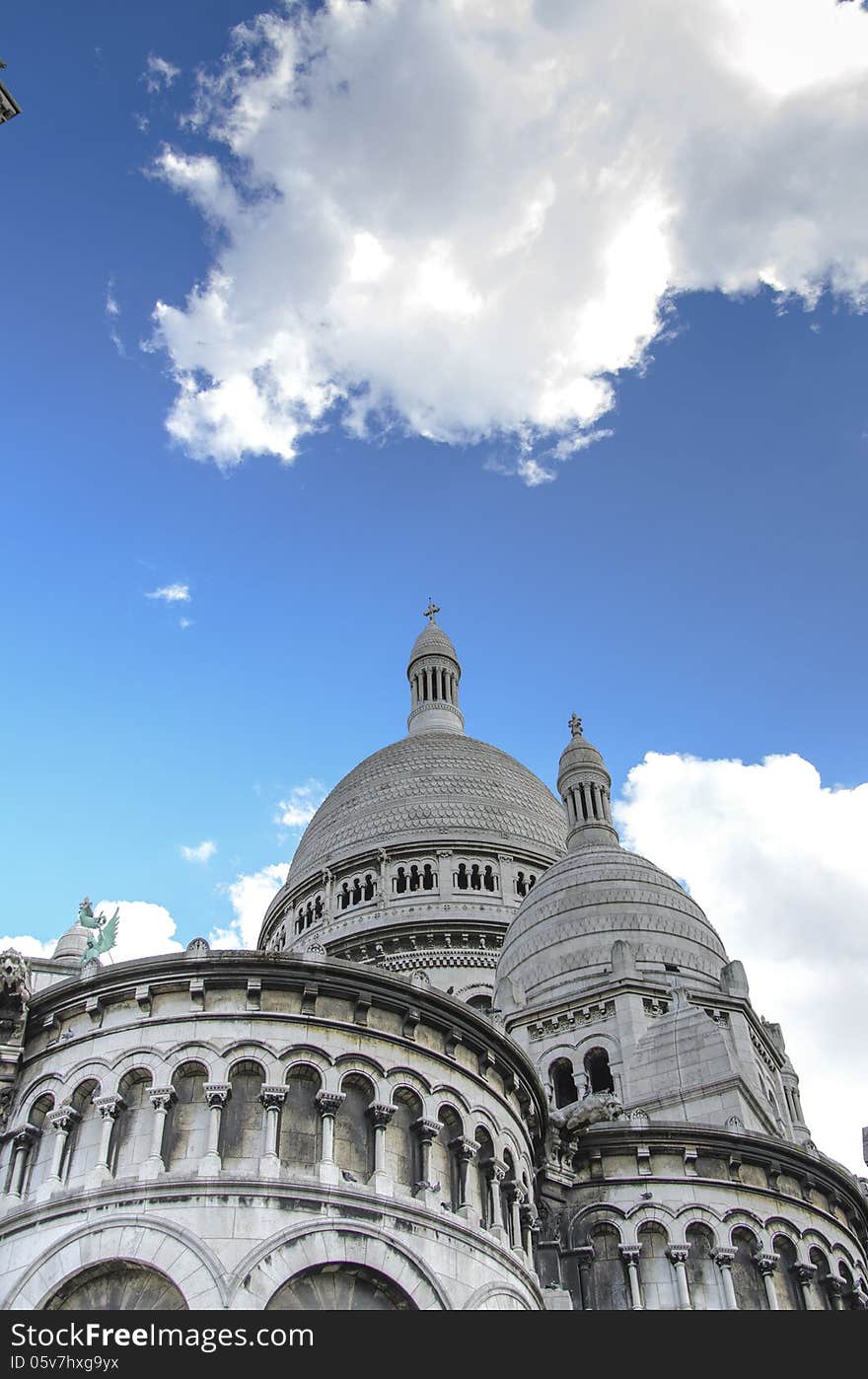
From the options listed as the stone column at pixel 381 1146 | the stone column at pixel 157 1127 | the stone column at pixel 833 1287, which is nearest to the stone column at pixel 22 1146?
the stone column at pixel 157 1127

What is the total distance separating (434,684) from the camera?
81.1 metres

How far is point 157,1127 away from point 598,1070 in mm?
20204

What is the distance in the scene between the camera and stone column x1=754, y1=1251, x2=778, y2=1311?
28156 mm

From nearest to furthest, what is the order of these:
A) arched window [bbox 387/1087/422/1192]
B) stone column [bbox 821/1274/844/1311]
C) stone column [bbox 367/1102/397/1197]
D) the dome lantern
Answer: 1. stone column [bbox 367/1102/397/1197]
2. arched window [bbox 387/1087/422/1192]
3. stone column [bbox 821/1274/844/1311]
4. the dome lantern

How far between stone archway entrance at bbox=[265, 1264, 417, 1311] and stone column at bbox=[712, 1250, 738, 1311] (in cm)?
992

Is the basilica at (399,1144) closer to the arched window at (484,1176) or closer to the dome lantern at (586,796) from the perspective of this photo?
the arched window at (484,1176)

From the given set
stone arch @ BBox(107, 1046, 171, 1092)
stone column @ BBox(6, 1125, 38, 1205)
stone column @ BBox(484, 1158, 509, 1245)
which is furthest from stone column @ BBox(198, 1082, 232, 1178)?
stone column @ BBox(484, 1158, 509, 1245)

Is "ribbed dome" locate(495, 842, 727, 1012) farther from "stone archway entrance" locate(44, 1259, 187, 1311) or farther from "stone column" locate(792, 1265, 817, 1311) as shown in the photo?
"stone archway entrance" locate(44, 1259, 187, 1311)

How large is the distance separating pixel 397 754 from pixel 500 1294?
47637 millimetres

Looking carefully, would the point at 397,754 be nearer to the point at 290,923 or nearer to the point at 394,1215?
the point at 290,923
